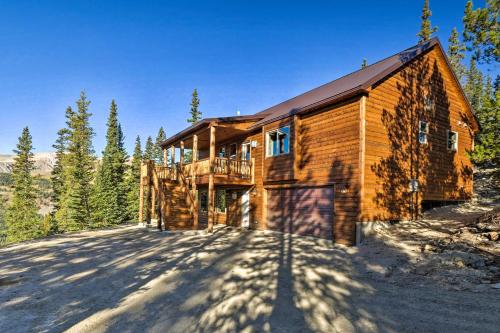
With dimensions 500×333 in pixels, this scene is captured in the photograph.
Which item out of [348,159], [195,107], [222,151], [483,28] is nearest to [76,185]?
[195,107]

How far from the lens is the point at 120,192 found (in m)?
43.2

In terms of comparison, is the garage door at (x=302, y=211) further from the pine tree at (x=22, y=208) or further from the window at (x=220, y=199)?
the pine tree at (x=22, y=208)

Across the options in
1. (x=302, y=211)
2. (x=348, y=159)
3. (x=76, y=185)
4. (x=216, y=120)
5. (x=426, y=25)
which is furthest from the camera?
(x=76, y=185)

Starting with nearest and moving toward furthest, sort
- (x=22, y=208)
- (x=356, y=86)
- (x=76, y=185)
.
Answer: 1. (x=356, y=86)
2. (x=76, y=185)
3. (x=22, y=208)

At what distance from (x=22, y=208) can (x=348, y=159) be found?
161 feet

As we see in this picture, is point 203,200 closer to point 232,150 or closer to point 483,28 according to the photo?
point 232,150

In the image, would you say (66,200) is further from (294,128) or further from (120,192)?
(294,128)

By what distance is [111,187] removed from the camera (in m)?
41.4

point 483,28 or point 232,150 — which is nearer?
point 483,28

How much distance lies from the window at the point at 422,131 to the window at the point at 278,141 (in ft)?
20.3

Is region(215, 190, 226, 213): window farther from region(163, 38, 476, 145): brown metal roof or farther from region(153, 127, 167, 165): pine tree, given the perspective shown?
region(153, 127, 167, 165): pine tree

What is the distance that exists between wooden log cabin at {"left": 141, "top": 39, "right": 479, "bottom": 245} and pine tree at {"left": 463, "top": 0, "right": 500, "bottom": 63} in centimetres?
179

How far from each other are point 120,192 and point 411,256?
41.3 metres

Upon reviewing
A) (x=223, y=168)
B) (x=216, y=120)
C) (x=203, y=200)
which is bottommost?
(x=203, y=200)
